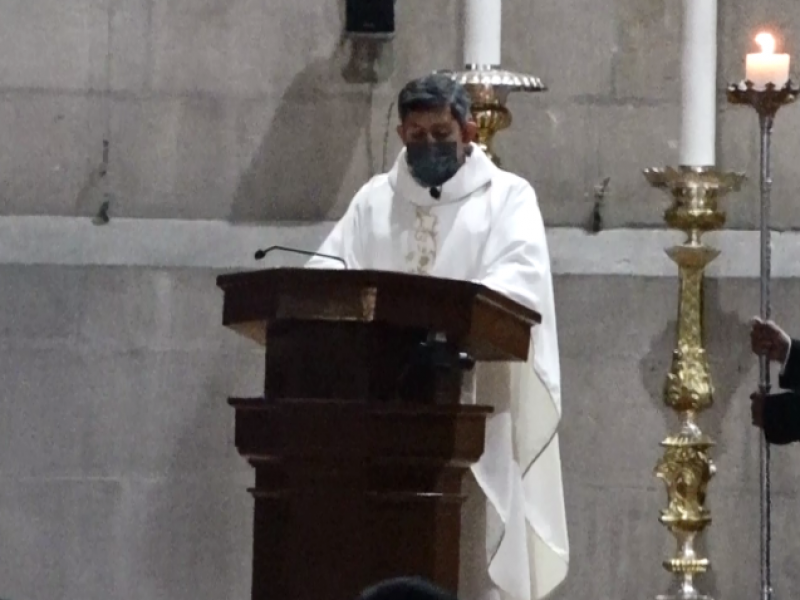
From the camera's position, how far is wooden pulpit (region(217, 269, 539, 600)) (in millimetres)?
2951

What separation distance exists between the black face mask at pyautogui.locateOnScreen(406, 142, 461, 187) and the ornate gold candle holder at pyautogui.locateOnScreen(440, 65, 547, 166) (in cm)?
75

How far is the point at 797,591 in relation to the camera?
192 inches

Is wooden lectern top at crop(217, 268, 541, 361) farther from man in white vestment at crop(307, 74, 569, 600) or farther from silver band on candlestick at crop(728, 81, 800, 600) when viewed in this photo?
silver band on candlestick at crop(728, 81, 800, 600)

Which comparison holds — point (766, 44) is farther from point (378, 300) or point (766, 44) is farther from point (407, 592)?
point (407, 592)

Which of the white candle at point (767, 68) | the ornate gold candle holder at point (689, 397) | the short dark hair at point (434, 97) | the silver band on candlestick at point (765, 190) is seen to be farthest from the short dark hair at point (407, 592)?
the ornate gold candle holder at point (689, 397)

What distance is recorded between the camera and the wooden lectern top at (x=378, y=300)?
2980 mm

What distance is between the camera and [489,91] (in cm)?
439

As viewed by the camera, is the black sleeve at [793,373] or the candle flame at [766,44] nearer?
the black sleeve at [793,373]

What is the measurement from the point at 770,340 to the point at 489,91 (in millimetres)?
1051

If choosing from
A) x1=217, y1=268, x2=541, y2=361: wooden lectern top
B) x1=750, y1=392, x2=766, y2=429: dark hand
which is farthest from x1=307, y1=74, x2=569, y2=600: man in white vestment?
x1=750, y1=392, x2=766, y2=429: dark hand

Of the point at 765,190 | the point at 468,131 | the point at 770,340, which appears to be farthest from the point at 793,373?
the point at 468,131

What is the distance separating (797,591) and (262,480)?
2424mm

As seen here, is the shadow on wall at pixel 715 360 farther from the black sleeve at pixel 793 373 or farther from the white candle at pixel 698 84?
the black sleeve at pixel 793 373

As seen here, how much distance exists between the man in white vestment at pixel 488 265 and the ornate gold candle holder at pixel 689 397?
775 mm
